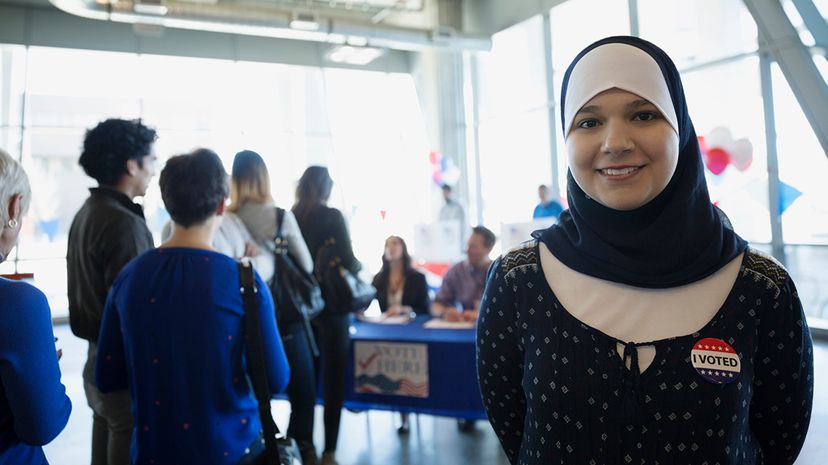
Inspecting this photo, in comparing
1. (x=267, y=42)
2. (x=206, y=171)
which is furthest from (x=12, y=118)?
(x=206, y=171)

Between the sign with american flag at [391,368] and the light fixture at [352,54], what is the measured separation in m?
7.20

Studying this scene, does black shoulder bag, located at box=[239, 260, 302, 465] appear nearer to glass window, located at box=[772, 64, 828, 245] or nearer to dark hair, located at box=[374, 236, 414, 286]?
dark hair, located at box=[374, 236, 414, 286]

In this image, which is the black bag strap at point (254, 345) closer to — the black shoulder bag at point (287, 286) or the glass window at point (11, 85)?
Answer: the black shoulder bag at point (287, 286)

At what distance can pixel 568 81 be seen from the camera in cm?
108

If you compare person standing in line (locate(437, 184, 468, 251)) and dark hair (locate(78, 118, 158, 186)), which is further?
person standing in line (locate(437, 184, 468, 251))

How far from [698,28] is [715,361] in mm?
6531

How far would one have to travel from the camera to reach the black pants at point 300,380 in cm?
258

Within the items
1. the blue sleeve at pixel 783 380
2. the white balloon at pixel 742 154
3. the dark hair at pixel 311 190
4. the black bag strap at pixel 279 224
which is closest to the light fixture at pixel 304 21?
the white balloon at pixel 742 154

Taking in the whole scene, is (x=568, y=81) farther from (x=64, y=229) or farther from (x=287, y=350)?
(x=64, y=229)

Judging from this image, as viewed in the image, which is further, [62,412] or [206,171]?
[206,171]

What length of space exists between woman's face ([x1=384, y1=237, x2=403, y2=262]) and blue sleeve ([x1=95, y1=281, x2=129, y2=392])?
102 inches

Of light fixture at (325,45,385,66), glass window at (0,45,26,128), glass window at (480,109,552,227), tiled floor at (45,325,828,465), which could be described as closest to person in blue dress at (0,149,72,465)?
tiled floor at (45,325,828,465)

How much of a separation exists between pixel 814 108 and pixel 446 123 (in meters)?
5.82

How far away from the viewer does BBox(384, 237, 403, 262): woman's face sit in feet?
13.4
